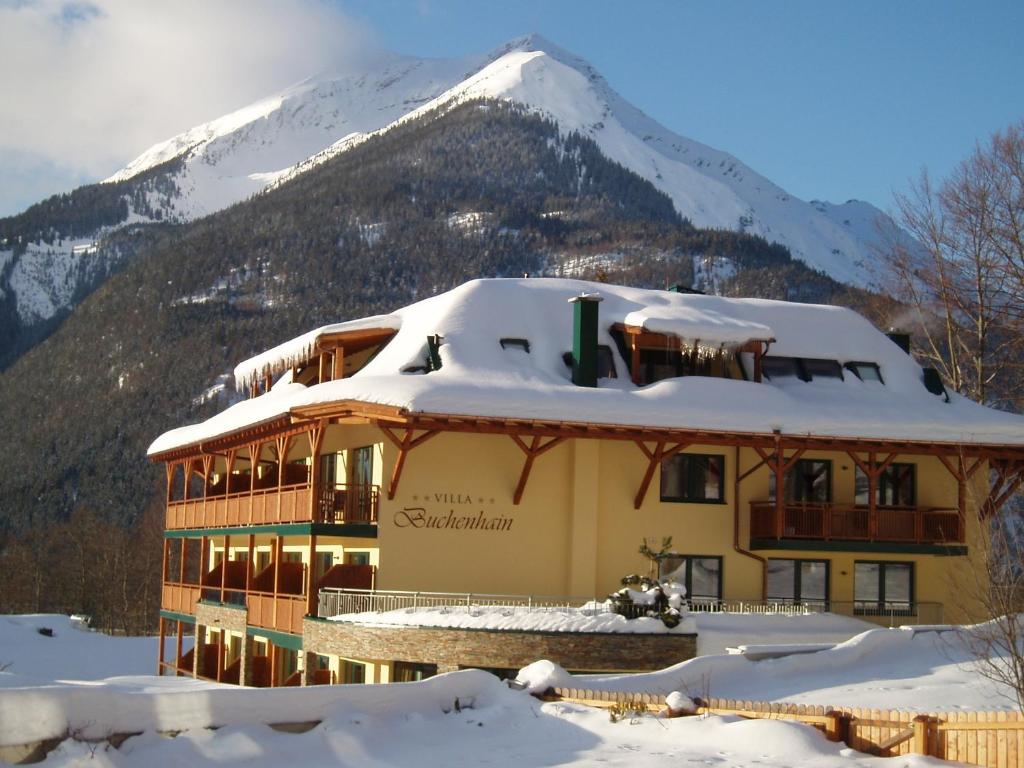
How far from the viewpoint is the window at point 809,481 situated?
36281 mm

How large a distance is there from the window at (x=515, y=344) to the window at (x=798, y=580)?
27.5 feet

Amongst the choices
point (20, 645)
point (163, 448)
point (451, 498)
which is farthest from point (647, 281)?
point (451, 498)

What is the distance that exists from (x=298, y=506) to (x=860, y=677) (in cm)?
1438

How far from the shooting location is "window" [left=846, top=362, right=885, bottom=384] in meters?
38.5

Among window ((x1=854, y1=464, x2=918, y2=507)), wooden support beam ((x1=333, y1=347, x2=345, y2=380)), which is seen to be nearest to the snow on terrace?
window ((x1=854, y1=464, x2=918, y2=507))

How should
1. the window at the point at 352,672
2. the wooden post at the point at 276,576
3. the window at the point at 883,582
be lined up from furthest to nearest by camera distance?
the window at the point at 883,582 < the wooden post at the point at 276,576 < the window at the point at 352,672

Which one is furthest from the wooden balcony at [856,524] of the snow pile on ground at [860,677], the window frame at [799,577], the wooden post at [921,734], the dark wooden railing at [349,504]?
the wooden post at [921,734]

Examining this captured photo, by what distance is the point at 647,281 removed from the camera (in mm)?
168625

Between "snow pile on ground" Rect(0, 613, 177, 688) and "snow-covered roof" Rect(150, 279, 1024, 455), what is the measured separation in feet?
64.2

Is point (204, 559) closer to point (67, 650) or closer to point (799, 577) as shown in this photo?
point (67, 650)

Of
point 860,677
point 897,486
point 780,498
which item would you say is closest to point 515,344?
point 780,498

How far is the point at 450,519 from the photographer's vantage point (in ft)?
108

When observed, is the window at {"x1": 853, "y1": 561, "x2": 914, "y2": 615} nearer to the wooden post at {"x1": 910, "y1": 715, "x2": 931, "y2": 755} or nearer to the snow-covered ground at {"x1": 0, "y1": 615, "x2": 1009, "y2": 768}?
the snow-covered ground at {"x1": 0, "y1": 615, "x2": 1009, "y2": 768}

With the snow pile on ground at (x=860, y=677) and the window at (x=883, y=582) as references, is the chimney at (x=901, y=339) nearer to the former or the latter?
the window at (x=883, y=582)
